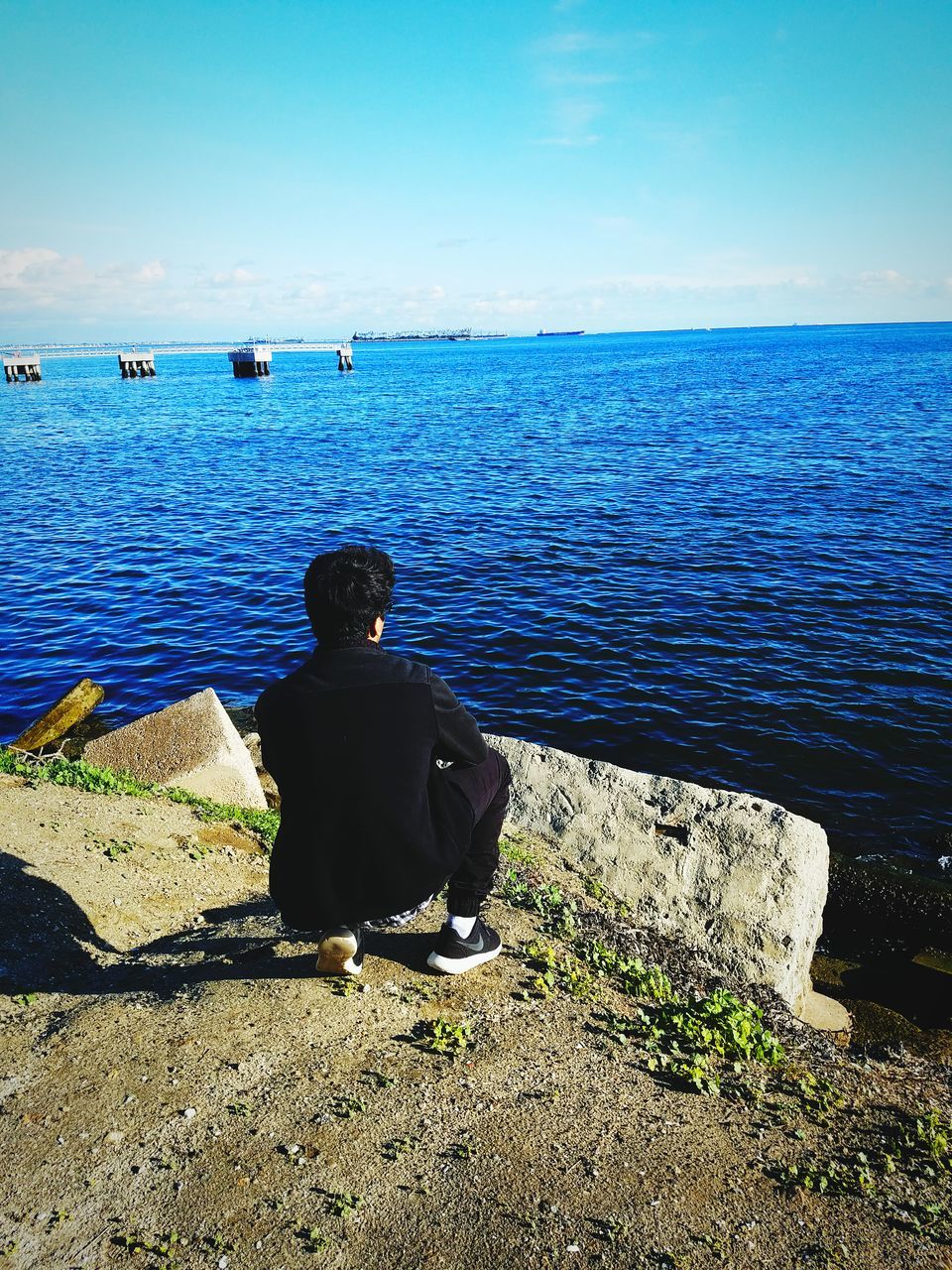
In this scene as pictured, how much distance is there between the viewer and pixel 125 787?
8.12 metres

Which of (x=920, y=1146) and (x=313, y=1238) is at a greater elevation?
(x=313, y=1238)

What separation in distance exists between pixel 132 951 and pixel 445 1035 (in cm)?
278

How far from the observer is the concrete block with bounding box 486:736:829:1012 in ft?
21.4

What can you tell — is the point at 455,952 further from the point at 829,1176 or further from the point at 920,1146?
the point at 920,1146

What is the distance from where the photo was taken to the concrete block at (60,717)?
41.0ft

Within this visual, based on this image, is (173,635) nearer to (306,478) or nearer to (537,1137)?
(537,1137)

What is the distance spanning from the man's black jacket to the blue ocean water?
8233 mm

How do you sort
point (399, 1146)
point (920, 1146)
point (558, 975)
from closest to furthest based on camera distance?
point (399, 1146) → point (920, 1146) → point (558, 975)

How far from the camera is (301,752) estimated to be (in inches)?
149

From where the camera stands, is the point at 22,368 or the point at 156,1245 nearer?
the point at 156,1245

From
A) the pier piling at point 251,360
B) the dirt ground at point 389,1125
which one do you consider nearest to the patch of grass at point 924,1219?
the dirt ground at point 389,1125

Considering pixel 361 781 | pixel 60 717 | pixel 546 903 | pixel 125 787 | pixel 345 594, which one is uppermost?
pixel 345 594

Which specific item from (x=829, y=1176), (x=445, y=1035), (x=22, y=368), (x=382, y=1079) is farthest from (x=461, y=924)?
(x=22, y=368)

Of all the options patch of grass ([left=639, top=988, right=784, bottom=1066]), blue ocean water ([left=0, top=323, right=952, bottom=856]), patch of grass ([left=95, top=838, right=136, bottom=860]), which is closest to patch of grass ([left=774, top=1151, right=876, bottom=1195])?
patch of grass ([left=639, top=988, right=784, bottom=1066])
